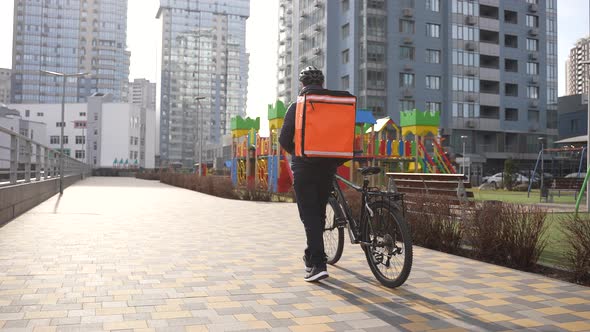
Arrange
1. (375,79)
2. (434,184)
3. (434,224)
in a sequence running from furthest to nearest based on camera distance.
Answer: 1. (375,79)
2. (434,184)
3. (434,224)

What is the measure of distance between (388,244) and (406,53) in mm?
58873

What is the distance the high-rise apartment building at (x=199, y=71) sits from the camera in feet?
493

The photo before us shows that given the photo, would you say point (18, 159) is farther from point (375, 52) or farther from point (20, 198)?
point (375, 52)

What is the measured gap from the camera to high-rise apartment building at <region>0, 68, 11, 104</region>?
170m

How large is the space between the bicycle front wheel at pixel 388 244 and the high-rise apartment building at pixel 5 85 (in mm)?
186837

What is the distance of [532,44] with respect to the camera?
65.9 metres

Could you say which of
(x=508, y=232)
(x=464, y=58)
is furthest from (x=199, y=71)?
(x=508, y=232)

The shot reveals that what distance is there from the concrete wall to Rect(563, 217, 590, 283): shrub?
29.6ft

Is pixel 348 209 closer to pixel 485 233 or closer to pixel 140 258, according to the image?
pixel 485 233

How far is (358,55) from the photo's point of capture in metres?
60.9

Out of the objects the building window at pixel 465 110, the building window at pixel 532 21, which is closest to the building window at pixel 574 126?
the building window at pixel 532 21

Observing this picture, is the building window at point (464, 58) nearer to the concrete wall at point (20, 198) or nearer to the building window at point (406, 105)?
the building window at point (406, 105)

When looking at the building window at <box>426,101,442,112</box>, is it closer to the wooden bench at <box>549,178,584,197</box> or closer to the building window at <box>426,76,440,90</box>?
the building window at <box>426,76,440,90</box>

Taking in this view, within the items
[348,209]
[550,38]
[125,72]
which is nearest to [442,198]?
[348,209]
